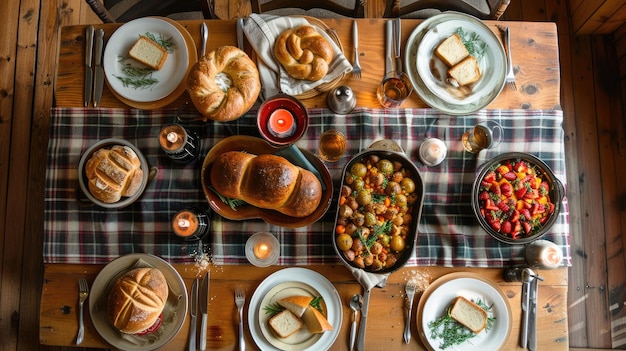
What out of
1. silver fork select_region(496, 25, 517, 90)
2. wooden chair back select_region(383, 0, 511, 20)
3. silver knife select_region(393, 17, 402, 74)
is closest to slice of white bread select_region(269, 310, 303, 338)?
silver knife select_region(393, 17, 402, 74)

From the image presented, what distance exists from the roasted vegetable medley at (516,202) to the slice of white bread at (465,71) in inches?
14.8

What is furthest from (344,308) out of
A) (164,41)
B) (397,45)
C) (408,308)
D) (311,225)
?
(164,41)

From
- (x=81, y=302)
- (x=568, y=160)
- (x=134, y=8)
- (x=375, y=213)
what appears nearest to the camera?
(x=375, y=213)

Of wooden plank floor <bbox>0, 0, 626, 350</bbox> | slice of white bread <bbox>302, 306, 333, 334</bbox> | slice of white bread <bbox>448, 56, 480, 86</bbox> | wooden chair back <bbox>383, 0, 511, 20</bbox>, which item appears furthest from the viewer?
wooden plank floor <bbox>0, 0, 626, 350</bbox>

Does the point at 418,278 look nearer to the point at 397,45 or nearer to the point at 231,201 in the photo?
the point at 231,201

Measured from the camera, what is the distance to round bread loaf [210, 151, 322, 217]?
4.77 feet

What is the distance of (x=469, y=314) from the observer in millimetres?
1613

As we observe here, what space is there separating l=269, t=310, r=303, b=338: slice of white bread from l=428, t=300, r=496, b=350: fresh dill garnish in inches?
20.6

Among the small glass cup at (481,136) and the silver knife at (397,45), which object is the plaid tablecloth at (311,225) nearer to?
the small glass cup at (481,136)

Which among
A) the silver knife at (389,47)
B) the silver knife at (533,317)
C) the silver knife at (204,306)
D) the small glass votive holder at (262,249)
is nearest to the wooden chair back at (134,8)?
the silver knife at (389,47)

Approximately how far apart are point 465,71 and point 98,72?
151 cm

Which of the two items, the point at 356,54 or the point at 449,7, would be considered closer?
the point at 356,54

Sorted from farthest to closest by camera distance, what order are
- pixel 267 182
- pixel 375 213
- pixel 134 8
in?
pixel 134 8, pixel 375 213, pixel 267 182

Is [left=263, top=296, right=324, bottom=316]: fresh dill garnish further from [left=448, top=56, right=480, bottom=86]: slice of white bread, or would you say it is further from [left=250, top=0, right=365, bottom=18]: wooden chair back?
[left=250, top=0, right=365, bottom=18]: wooden chair back
